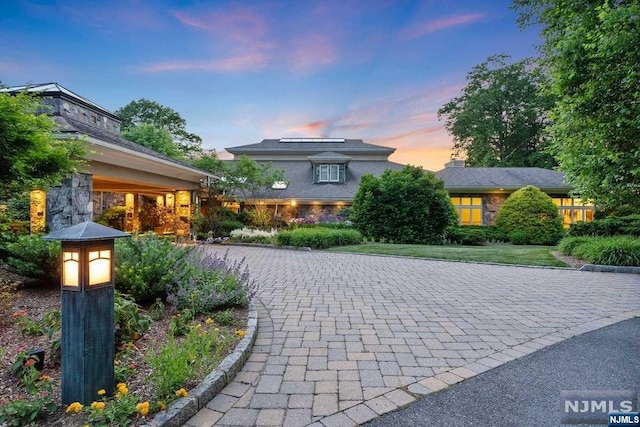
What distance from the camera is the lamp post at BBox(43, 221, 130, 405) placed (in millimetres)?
2086

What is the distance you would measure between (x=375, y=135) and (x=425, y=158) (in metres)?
6.98

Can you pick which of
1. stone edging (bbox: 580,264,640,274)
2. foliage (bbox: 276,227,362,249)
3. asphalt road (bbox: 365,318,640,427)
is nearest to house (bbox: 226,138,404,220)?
foliage (bbox: 276,227,362,249)

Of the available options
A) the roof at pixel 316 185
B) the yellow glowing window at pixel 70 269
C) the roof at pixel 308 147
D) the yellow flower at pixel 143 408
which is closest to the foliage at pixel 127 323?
the yellow glowing window at pixel 70 269

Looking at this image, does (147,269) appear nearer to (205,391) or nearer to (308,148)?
(205,391)

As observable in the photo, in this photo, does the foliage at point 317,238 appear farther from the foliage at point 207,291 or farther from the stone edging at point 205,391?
the stone edging at point 205,391

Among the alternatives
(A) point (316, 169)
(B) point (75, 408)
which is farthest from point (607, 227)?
(B) point (75, 408)

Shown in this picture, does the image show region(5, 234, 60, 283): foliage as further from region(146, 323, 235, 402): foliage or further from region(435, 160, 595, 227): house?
region(435, 160, 595, 227): house

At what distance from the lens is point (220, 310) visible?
13.6ft

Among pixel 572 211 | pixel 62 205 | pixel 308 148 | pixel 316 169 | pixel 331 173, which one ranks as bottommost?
pixel 62 205

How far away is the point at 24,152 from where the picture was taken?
13.9 feet

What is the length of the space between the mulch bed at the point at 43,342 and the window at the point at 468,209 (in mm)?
17885

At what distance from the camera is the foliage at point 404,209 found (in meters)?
15.0

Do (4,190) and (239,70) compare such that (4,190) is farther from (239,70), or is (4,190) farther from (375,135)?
(375,135)

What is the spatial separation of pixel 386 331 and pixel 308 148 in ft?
72.2
